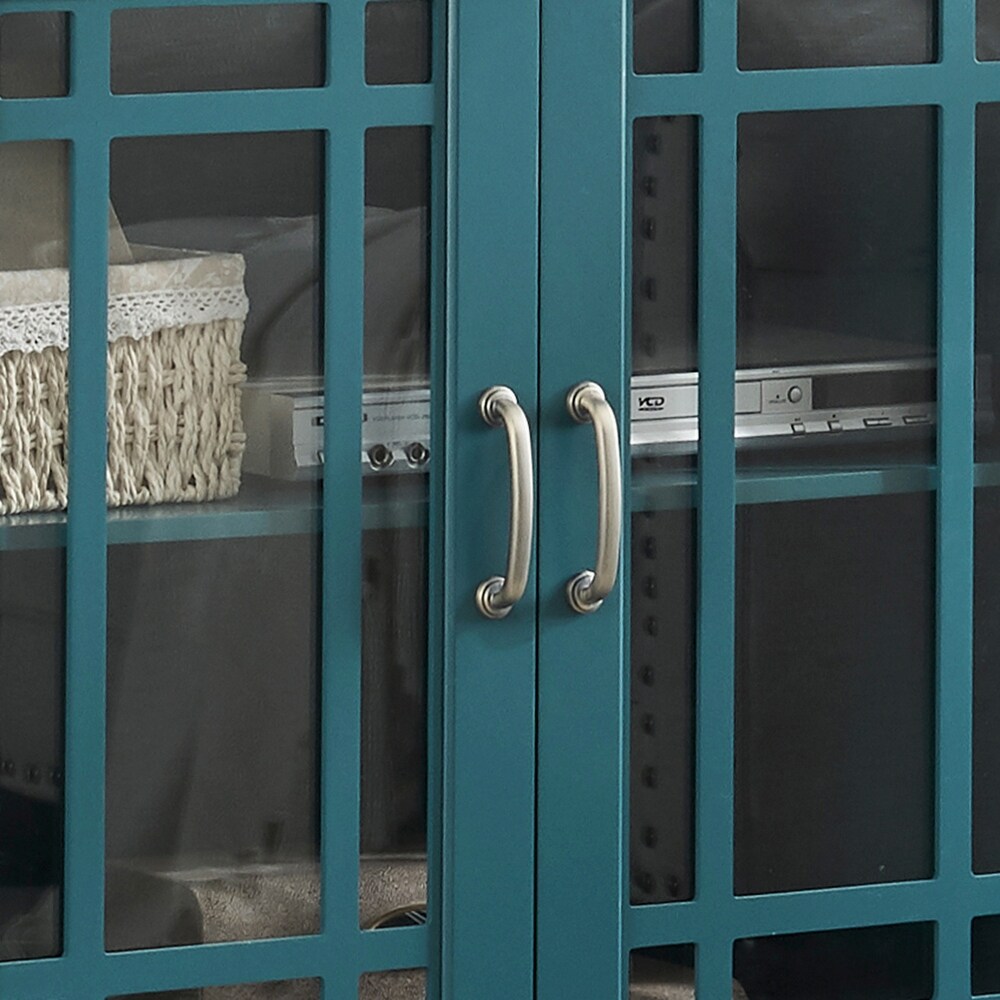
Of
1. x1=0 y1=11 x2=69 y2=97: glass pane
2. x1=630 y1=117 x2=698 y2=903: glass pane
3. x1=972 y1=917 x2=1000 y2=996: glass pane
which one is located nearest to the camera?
x1=0 y1=11 x2=69 y2=97: glass pane

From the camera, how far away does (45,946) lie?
3.67 ft

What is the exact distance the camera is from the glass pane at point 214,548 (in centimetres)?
110

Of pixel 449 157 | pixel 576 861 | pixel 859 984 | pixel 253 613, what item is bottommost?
pixel 859 984

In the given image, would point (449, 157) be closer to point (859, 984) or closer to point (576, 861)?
point (576, 861)

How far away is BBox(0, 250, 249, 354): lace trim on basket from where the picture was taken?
1074 millimetres

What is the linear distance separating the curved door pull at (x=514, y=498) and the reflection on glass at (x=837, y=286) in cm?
17

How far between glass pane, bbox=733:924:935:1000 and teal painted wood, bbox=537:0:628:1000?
108 millimetres

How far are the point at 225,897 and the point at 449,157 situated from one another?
48 cm

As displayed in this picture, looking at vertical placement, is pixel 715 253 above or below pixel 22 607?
above

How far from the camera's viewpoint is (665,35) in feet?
3.76

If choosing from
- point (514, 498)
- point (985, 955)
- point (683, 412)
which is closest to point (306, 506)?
point (514, 498)

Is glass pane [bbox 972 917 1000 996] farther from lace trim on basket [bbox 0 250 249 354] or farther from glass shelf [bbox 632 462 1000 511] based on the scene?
lace trim on basket [bbox 0 250 249 354]

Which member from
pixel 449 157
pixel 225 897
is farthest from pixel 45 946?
pixel 449 157

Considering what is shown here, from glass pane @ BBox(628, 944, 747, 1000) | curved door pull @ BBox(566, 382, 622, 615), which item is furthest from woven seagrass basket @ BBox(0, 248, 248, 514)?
glass pane @ BBox(628, 944, 747, 1000)
